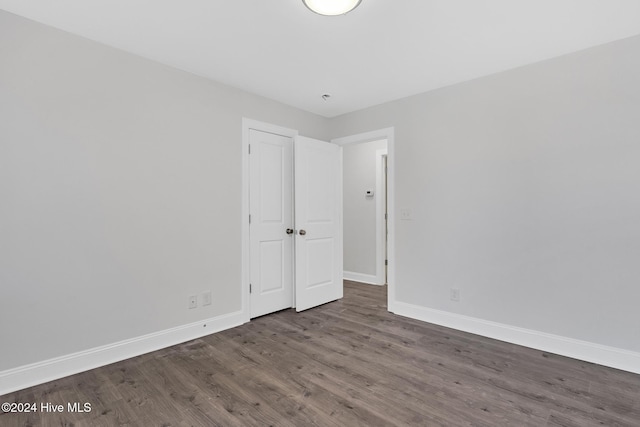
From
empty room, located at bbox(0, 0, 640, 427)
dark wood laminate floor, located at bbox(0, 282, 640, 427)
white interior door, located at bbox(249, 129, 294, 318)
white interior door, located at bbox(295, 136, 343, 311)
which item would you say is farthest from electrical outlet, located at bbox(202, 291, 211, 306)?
white interior door, located at bbox(295, 136, 343, 311)

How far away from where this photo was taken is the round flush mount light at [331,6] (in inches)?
73.4

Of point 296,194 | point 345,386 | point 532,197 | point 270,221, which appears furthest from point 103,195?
point 532,197

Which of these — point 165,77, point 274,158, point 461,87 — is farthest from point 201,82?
point 461,87

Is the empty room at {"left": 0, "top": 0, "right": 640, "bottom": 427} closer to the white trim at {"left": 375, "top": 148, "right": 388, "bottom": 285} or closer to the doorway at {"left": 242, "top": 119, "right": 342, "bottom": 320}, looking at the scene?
the doorway at {"left": 242, "top": 119, "right": 342, "bottom": 320}

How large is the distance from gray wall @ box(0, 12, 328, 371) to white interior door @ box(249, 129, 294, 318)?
0.26m

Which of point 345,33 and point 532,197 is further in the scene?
point 532,197

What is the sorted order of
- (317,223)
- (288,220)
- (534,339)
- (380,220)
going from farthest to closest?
1. (380,220)
2. (317,223)
3. (288,220)
4. (534,339)

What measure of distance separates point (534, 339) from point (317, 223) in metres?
2.48

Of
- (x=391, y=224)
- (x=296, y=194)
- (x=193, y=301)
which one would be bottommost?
(x=193, y=301)

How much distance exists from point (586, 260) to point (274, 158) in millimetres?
3114

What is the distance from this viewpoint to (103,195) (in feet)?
8.00

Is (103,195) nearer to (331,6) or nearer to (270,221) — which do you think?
(270,221)

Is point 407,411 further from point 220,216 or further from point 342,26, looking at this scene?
point 342,26

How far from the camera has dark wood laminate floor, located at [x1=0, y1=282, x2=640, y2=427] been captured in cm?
178
